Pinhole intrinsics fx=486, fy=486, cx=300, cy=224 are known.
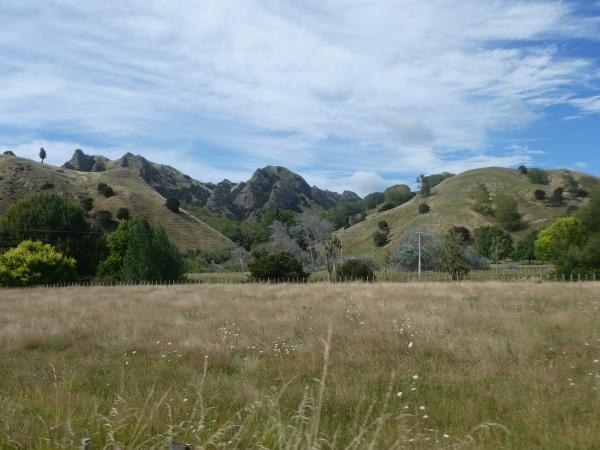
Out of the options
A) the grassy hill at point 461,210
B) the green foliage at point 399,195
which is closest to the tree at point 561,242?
the grassy hill at point 461,210

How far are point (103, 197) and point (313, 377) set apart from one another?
333ft

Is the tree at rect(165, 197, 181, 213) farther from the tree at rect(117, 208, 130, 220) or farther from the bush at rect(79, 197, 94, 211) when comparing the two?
the bush at rect(79, 197, 94, 211)

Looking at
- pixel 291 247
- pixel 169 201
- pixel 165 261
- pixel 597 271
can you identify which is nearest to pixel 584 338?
pixel 597 271

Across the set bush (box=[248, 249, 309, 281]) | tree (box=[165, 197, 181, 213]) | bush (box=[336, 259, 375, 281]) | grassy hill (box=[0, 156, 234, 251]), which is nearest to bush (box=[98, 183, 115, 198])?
grassy hill (box=[0, 156, 234, 251])

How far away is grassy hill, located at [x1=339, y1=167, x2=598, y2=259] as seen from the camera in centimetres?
9894

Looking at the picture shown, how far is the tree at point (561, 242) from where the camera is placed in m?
44.2

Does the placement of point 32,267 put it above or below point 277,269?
above

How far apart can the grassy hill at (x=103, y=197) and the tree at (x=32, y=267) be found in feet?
149

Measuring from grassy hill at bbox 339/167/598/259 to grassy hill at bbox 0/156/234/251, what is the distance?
104ft

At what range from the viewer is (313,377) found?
714cm

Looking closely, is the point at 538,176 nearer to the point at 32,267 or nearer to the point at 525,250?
the point at 525,250

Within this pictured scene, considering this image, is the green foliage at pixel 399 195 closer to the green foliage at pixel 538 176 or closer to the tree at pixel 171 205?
the green foliage at pixel 538 176

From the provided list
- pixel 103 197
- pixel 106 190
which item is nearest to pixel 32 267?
pixel 103 197

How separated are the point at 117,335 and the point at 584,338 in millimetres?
9948
